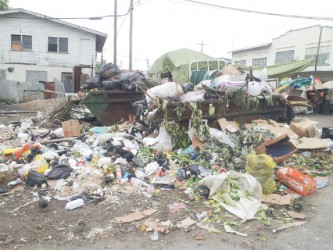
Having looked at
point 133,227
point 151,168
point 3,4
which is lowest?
point 133,227

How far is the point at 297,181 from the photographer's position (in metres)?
4.27

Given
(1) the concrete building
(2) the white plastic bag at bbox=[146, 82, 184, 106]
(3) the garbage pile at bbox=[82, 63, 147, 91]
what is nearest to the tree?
(1) the concrete building

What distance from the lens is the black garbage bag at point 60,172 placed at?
15.0ft

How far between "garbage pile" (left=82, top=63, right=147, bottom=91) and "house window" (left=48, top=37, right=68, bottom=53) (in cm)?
1428

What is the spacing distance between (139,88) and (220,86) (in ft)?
6.55

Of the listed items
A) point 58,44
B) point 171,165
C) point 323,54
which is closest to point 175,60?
point 58,44

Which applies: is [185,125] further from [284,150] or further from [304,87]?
[304,87]

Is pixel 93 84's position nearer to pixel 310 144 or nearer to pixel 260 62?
pixel 310 144

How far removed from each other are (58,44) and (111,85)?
49.5 feet

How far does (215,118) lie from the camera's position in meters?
6.29

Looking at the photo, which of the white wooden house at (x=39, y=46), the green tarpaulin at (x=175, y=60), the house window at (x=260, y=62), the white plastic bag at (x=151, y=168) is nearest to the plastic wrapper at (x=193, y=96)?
the white plastic bag at (x=151, y=168)

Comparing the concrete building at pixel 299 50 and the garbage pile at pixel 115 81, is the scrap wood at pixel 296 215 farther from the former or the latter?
the concrete building at pixel 299 50

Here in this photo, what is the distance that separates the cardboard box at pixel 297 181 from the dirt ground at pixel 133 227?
5.5 inches

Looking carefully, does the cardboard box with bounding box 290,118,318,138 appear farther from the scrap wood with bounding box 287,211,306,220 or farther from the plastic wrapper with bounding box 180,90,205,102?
the scrap wood with bounding box 287,211,306,220
